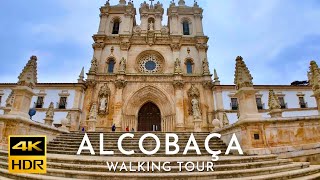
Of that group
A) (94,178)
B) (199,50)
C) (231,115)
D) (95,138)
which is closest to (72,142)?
(95,138)

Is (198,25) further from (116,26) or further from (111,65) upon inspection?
(111,65)

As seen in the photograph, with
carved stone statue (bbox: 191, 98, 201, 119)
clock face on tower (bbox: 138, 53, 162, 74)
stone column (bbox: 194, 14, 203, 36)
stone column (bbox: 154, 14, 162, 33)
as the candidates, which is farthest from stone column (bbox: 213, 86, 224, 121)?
stone column (bbox: 154, 14, 162, 33)

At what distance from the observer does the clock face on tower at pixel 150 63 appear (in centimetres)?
2603

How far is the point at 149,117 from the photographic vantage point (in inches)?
958

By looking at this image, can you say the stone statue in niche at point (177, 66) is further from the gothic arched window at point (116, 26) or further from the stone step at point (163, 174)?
the stone step at point (163, 174)

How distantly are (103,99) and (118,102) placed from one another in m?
1.76

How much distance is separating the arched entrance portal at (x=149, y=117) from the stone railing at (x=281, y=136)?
51.4 feet

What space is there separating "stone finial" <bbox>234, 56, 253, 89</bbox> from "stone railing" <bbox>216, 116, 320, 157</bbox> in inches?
75.1

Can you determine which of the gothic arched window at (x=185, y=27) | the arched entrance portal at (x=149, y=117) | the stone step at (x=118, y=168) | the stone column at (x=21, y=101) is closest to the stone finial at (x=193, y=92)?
the arched entrance portal at (x=149, y=117)

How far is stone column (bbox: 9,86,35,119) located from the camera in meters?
9.88

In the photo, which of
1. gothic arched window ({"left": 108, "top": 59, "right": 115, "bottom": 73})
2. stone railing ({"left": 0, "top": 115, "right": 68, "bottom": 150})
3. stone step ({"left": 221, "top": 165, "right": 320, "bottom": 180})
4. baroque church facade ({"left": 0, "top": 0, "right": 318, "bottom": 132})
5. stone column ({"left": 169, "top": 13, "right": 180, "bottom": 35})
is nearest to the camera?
stone step ({"left": 221, "top": 165, "right": 320, "bottom": 180})

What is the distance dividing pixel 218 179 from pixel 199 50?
75.8 ft

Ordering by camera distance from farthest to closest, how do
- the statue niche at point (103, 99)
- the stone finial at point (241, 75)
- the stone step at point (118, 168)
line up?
1. the statue niche at point (103, 99)
2. the stone finial at point (241, 75)
3. the stone step at point (118, 168)

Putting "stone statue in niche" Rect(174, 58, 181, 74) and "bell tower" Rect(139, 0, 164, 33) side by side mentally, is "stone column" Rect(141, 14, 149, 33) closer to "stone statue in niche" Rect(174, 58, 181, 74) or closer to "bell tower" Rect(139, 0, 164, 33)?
"bell tower" Rect(139, 0, 164, 33)
